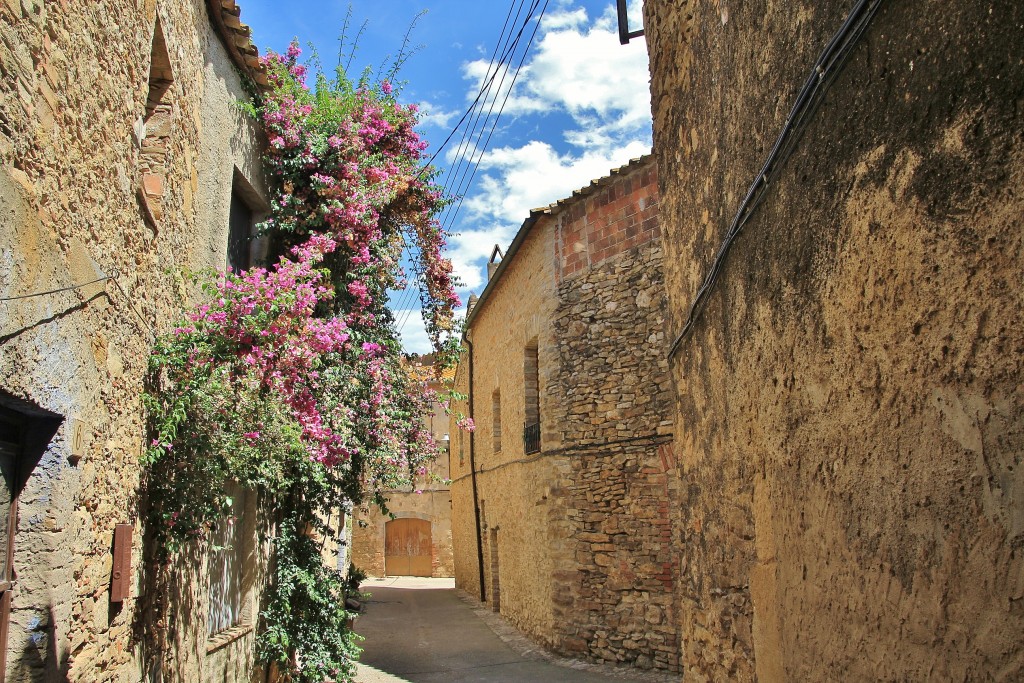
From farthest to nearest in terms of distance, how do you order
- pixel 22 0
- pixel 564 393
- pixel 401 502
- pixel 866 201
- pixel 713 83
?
Result: 1. pixel 401 502
2. pixel 564 393
3. pixel 713 83
4. pixel 22 0
5. pixel 866 201

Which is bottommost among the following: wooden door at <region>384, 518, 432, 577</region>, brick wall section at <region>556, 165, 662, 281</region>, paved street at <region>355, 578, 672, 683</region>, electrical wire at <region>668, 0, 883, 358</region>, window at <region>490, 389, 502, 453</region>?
paved street at <region>355, 578, 672, 683</region>

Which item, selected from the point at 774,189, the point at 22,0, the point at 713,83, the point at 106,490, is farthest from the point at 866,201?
the point at 106,490

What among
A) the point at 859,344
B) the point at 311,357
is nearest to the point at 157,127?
the point at 311,357

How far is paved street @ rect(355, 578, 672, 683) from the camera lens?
8742 millimetres

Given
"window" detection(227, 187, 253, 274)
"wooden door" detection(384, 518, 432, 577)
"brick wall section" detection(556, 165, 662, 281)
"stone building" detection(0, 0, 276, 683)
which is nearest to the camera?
"stone building" detection(0, 0, 276, 683)

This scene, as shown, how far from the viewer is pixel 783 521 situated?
2.47 metres

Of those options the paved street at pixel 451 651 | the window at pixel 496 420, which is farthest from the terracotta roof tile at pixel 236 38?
the window at pixel 496 420

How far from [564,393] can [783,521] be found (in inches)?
309

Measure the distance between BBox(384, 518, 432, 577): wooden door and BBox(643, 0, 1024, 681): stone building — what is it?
23.1 meters

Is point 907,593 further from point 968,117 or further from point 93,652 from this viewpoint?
point 93,652

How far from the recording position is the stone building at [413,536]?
82.5ft

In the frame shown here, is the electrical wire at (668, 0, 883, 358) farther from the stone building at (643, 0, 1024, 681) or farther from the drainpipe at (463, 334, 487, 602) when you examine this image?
the drainpipe at (463, 334, 487, 602)

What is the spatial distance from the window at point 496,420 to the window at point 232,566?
Answer: 7023 millimetres

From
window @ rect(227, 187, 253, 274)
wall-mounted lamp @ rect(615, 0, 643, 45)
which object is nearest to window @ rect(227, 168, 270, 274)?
window @ rect(227, 187, 253, 274)
